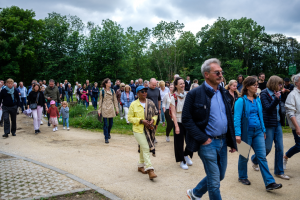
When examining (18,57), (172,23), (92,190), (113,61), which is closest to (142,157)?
(92,190)

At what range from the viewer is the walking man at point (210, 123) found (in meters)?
3.17

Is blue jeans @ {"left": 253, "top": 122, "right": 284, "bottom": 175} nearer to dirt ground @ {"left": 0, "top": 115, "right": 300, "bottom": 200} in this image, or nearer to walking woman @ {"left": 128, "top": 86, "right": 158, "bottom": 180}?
dirt ground @ {"left": 0, "top": 115, "right": 300, "bottom": 200}

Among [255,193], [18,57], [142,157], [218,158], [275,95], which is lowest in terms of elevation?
[255,193]

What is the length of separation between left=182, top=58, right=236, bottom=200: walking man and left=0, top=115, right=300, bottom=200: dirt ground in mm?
1326

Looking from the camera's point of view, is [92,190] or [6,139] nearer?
[92,190]

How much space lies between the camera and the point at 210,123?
10.5ft

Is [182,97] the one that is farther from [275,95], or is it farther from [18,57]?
[18,57]

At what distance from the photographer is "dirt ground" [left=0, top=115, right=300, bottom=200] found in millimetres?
4512

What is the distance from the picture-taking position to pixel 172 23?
4584 cm

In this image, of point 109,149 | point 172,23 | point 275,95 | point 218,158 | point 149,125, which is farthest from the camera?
point 172,23

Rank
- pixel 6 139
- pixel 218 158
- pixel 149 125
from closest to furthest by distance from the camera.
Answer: pixel 218 158 < pixel 149 125 < pixel 6 139

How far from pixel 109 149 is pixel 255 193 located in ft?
15.7

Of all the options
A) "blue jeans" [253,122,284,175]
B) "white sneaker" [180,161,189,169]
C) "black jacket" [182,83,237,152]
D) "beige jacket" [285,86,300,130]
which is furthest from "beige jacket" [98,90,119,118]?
"black jacket" [182,83,237,152]

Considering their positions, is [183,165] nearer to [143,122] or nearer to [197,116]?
[143,122]
